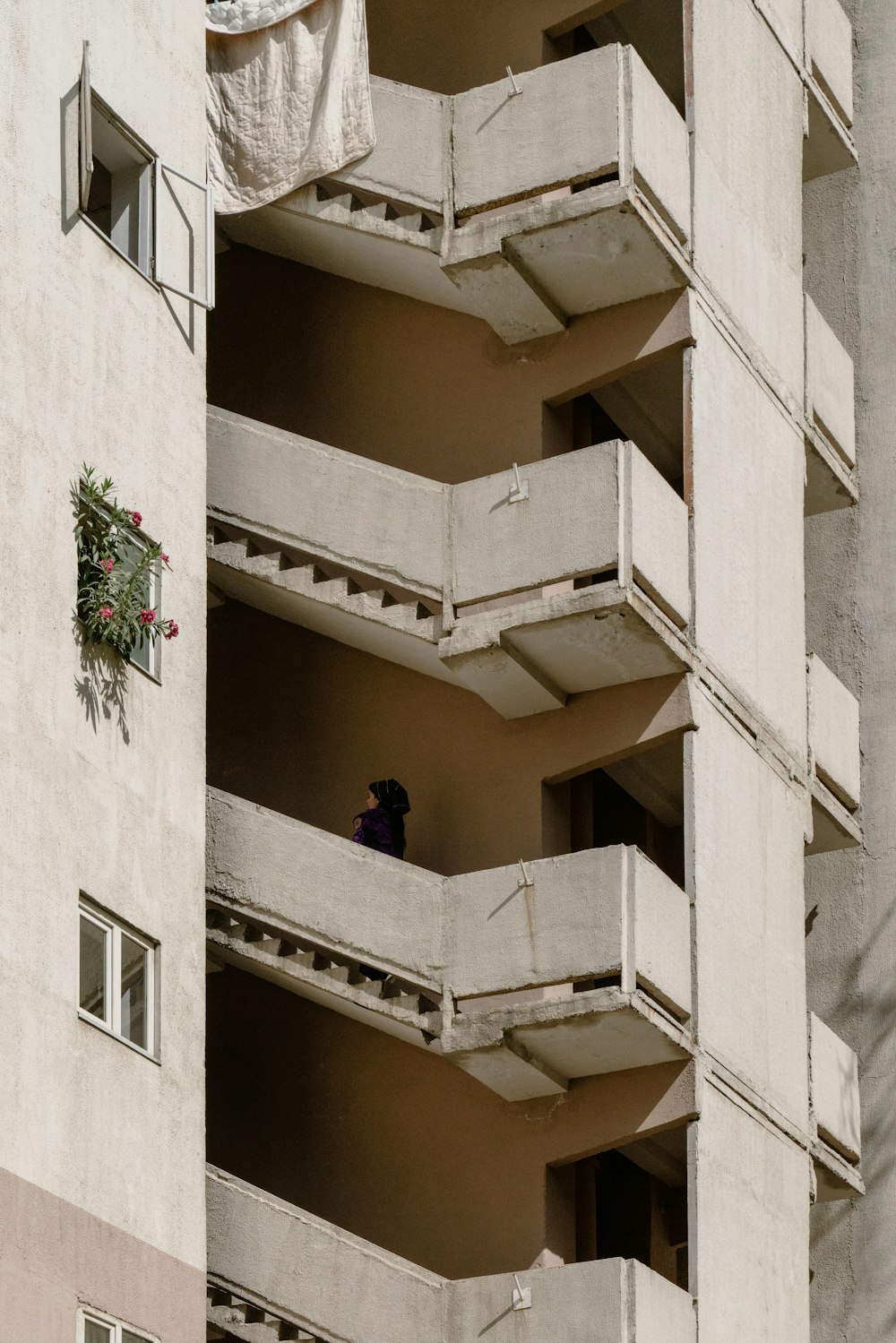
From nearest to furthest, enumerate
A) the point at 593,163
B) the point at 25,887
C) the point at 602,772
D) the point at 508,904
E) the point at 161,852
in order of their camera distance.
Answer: the point at 25,887 → the point at 161,852 → the point at 508,904 → the point at 593,163 → the point at 602,772

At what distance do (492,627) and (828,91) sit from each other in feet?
33.9

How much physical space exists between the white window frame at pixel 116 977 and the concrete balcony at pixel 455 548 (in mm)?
4693

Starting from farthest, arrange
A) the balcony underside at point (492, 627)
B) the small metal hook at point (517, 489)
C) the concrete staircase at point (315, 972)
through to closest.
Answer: the small metal hook at point (517, 489)
the balcony underside at point (492, 627)
the concrete staircase at point (315, 972)

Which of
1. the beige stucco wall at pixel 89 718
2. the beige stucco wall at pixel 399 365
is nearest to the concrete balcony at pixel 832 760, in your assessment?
the beige stucco wall at pixel 399 365

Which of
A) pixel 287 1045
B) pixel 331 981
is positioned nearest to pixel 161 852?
pixel 331 981

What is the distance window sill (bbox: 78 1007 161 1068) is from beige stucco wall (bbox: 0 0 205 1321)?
0.18 ft

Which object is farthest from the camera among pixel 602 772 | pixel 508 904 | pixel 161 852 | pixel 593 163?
pixel 602 772

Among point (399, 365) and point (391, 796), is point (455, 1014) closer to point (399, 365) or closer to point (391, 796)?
point (391, 796)

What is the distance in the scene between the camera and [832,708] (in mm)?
32094

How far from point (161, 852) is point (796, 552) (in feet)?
31.2

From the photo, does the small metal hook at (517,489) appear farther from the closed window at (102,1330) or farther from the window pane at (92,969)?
the closed window at (102,1330)

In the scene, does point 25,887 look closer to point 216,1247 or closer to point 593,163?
point 216,1247

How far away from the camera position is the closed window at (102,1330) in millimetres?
21938

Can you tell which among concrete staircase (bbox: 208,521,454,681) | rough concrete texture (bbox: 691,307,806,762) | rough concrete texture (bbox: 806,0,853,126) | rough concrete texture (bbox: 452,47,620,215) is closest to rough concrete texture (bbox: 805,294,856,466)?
rough concrete texture (bbox: 691,307,806,762)
